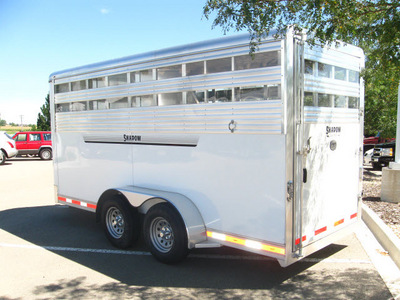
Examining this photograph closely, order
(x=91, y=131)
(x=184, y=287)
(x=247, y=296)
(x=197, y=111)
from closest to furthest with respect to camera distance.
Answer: (x=247, y=296), (x=184, y=287), (x=197, y=111), (x=91, y=131)

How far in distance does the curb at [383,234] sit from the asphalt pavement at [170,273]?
6.5 inches

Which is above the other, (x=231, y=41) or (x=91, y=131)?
(x=231, y=41)

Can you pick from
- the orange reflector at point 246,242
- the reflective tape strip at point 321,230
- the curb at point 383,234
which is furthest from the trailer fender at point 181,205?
the curb at point 383,234

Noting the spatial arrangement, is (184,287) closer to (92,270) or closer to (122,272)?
(122,272)

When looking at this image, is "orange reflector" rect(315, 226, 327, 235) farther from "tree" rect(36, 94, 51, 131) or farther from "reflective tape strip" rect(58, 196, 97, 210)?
"tree" rect(36, 94, 51, 131)

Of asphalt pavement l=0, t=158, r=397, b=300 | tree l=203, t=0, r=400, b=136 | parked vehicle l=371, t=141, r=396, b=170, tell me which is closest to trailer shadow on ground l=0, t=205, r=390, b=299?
asphalt pavement l=0, t=158, r=397, b=300

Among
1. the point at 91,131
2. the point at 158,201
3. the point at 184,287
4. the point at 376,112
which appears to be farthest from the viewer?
the point at 376,112

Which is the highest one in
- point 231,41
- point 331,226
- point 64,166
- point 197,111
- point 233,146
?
point 231,41

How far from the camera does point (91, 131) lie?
6152 mm

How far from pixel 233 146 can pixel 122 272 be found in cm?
222

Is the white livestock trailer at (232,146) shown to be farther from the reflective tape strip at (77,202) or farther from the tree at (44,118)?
the tree at (44,118)

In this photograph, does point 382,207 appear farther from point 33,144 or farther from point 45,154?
point 33,144

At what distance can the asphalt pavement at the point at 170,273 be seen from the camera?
4.10 m

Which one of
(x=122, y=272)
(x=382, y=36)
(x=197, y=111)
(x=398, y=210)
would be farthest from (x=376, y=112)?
(x=122, y=272)
